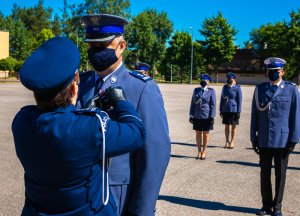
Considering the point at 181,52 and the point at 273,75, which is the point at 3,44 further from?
the point at 273,75

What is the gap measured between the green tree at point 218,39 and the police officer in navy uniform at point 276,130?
62818mm

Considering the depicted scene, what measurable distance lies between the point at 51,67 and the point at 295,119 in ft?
13.8

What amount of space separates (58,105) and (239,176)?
239 inches

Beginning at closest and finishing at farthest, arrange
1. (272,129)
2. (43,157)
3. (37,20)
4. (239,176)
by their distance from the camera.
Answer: (43,157), (272,129), (239,176), (37,20)

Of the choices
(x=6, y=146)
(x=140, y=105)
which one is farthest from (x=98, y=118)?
(x=6, y=146)

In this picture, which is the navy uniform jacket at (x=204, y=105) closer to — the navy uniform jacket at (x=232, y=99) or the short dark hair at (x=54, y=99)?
the navy uniform jacket at (x=232, y=99)

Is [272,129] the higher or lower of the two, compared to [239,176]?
higher

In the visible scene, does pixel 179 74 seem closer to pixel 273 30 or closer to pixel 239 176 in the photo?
pixel 273 30

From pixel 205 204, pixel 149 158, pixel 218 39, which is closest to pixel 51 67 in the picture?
pixel 149 158

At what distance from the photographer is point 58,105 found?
1978 mm

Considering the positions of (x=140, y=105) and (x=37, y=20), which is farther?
(x=37, y=20)

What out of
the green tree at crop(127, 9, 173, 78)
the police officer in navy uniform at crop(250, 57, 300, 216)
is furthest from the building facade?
the police officer in navy uniform at crop(250, 57, 300, 216)

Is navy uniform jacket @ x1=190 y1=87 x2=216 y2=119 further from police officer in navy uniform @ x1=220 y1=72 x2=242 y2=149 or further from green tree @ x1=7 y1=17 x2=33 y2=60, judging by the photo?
green tree @ x1=7 y1=17 x2=33 y2=60

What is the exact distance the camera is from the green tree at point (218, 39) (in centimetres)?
6742
